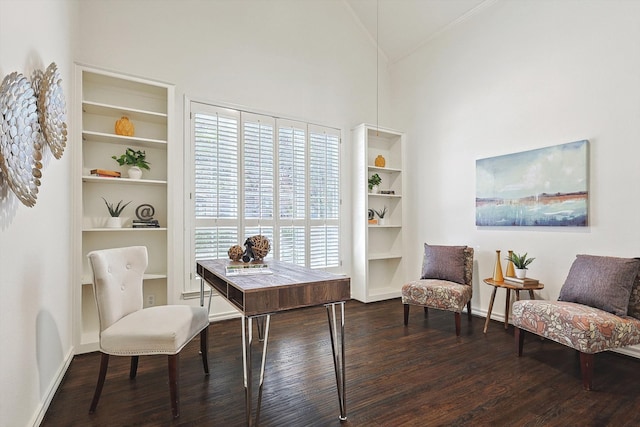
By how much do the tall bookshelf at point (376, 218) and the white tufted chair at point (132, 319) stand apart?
2687mm

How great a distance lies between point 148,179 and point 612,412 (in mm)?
4058

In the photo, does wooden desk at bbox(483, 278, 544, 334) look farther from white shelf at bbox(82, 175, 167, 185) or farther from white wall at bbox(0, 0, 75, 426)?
white wall at bbox(0, 0, 75, 426)

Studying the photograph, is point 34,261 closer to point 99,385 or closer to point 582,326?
point 99,385

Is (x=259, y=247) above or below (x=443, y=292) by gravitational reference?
above

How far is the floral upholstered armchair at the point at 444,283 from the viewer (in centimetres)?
324

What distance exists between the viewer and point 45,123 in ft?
5.82

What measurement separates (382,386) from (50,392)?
212 cm

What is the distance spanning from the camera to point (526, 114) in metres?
3.42

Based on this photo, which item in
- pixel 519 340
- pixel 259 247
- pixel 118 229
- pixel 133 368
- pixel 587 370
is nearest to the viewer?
pixel 587 370

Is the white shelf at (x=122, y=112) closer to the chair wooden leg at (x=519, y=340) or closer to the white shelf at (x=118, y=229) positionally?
the white shelf at (x=118, y=229)

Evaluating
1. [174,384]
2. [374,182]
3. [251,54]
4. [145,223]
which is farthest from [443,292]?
[251,54]

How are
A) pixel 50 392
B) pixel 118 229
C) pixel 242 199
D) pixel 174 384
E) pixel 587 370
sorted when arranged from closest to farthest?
pixel 174 384 < pixel 50 392 < pixel 587 370 < pixel 118 229 < pixel 242 199

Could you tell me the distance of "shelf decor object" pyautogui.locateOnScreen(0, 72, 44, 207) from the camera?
131 centimetres

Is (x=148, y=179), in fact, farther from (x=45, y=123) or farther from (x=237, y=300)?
(x=237, y=300)
